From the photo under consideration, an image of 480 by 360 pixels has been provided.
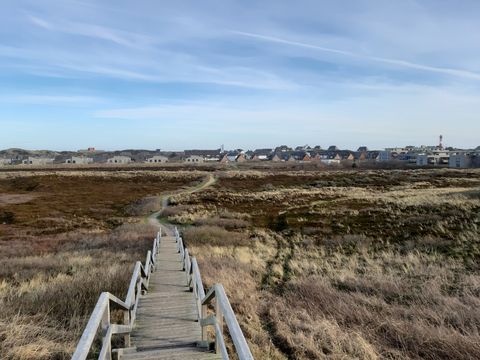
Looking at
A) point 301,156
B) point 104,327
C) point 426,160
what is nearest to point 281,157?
point 301,156

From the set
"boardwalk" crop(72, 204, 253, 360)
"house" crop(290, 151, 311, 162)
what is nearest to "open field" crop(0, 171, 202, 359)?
"boardwalk" crop(72, 204, 253, 360)

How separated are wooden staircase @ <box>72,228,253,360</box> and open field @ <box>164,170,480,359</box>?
121 centimetres

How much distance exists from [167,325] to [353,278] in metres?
6.95

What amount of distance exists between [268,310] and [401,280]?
4850mm

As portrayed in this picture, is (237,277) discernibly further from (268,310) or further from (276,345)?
A: (276,345)

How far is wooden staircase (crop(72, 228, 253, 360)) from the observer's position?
15.5 ft

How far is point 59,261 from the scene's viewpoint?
53.0 feet

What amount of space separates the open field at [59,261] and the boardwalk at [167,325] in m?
1.04

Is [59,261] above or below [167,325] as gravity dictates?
below

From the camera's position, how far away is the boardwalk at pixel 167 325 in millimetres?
6160

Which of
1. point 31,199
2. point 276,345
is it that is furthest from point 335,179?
point 276,345

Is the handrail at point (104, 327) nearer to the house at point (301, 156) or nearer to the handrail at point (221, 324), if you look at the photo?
the handrail at point (221, 324)

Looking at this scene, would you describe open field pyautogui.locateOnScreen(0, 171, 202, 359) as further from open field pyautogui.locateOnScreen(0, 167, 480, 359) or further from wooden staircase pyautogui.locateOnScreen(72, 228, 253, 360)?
wooden staircase pyautogui.locateOnScreen(72, 228, 253, 360)

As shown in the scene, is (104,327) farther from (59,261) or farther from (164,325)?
(59,261)
